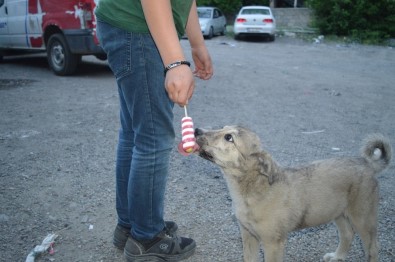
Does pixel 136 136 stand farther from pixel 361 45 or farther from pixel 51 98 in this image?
pixel 361 45

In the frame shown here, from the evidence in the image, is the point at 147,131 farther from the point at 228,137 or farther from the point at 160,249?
the point at 160,249

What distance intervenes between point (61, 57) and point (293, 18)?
21211 mm

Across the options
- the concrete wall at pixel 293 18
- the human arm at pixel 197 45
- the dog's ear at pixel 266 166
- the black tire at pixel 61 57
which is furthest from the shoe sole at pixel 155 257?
the concrete wall at pixel 293 18

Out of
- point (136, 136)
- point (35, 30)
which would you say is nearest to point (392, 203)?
point (136, 136)

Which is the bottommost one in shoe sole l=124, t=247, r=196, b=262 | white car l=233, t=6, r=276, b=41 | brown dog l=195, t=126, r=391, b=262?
shoe sole l=124, t=247, r=196, b=262

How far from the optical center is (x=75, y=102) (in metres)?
6.84

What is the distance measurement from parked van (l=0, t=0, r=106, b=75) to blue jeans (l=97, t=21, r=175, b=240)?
5.92m

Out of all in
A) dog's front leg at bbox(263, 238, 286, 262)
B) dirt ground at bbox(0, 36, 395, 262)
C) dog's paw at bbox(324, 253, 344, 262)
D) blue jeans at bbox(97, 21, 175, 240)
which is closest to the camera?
blue jeans at bbox(97, 21, 175, 240)

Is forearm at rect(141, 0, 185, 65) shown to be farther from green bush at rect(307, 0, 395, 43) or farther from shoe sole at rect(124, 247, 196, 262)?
green bush at rect(307, 0, 395, 43)

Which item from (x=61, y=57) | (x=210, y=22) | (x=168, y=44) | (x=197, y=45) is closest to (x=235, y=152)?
(x=197, y=45)

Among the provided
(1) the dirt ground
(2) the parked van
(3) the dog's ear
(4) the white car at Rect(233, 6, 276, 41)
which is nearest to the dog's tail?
(1) the dirt ground

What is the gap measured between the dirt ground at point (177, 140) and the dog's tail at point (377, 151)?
0.65 meters

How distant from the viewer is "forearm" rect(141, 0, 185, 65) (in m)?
1.95

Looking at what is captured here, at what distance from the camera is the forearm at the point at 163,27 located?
1.95m
